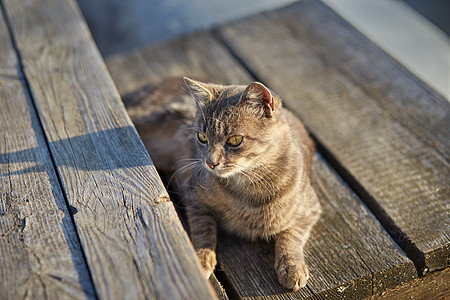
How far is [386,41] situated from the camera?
496 centimetres

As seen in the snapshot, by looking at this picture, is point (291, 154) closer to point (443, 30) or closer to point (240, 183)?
point (240, 183)

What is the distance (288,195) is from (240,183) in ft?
0.85

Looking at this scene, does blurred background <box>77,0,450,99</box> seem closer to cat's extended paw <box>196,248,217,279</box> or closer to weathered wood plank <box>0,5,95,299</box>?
weathered wood plank <box>0,5,95,299</box>

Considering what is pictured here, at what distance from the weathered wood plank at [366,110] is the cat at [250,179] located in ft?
1.43

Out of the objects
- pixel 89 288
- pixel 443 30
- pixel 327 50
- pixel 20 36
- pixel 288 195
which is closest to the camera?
pixel 89 288

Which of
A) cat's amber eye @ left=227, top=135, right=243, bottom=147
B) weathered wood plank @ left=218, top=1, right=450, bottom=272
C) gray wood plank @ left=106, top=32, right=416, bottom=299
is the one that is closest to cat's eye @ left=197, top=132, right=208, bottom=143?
cat's amber eye @ left=227, top=135, right=243, bottom=147

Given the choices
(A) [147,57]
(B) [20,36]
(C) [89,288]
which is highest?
(C) [89,288]

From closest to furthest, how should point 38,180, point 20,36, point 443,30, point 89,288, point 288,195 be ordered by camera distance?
point 89,288 → point 38,180 → point 288,195 → point 20,36 → point 443,30

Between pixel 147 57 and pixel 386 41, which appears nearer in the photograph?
pixel 147 57

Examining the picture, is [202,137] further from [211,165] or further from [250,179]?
[250,179]

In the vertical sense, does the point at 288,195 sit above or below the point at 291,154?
below

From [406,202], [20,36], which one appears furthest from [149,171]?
[20,36]

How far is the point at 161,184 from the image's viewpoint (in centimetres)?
190

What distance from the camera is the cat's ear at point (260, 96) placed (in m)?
2.02
